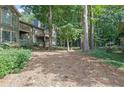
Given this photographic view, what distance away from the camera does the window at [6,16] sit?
27300 millimetres

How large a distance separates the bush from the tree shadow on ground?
0.42 meters

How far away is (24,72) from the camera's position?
9375 millimetres

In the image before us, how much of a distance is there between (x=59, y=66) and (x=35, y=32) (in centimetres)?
3224

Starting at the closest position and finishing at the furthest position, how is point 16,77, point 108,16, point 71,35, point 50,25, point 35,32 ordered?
point 16,77
point 71,35
point 50,25
point 35,32
point 108,16

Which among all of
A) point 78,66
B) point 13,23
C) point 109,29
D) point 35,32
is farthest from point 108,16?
point 78,66

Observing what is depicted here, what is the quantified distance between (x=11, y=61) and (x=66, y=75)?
6.52ft

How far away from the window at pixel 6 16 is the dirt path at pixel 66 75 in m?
17.6

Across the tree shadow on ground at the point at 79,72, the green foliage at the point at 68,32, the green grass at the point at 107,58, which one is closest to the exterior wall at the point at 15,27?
the green foliage at the point at 68,32

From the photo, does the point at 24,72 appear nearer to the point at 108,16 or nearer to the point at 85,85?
the point at 85,85

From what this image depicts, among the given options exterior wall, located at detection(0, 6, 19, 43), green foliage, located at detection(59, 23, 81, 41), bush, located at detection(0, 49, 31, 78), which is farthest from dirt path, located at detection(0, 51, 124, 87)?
exterior wall, located at detection(0, 6, 19, 43)

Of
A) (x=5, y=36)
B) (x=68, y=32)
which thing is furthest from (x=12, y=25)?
(x=68, y=32)

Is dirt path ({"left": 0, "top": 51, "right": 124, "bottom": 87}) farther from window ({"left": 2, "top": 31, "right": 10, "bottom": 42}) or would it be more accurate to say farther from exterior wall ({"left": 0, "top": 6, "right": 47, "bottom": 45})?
exterior wall ({"left": 0, "top": 6, "right": 47, "bottom": 45})

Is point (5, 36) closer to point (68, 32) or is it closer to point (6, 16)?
point (6, 16)

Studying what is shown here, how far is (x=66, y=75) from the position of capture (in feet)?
28.5
